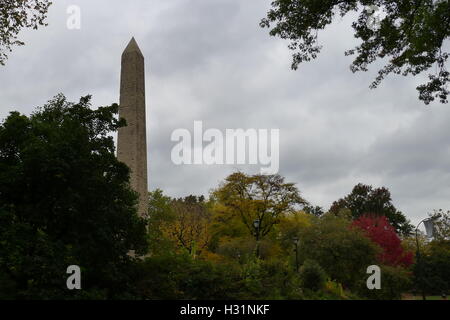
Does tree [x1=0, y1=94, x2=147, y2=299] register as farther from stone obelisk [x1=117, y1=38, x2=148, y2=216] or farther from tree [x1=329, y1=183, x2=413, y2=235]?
tree [x1=329, y1=183, x2=413, y2=235]

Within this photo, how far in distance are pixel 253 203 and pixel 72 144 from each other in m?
26.0

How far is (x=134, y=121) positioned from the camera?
2194 cm

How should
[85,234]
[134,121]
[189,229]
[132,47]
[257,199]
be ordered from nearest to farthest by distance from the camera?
[85,234]
[134,121]
[132,47]
[257,199]
[189,229]

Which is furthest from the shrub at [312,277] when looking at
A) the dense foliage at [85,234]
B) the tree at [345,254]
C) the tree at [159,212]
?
the tree at [159,212]

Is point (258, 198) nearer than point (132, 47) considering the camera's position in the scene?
No

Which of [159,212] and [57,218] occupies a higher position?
[57,218]

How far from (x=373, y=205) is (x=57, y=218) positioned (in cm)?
6646

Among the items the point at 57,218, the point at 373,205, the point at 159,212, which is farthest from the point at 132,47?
the point at 373,205

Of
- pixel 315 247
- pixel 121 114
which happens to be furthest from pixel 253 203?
pixel 121 114

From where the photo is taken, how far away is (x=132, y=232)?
13.6m

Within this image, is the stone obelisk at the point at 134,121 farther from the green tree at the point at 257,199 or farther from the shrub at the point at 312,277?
the green tree at the point at 257,199

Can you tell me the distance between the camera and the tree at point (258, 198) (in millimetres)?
37594

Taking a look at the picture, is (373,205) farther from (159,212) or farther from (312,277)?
(312,277)
